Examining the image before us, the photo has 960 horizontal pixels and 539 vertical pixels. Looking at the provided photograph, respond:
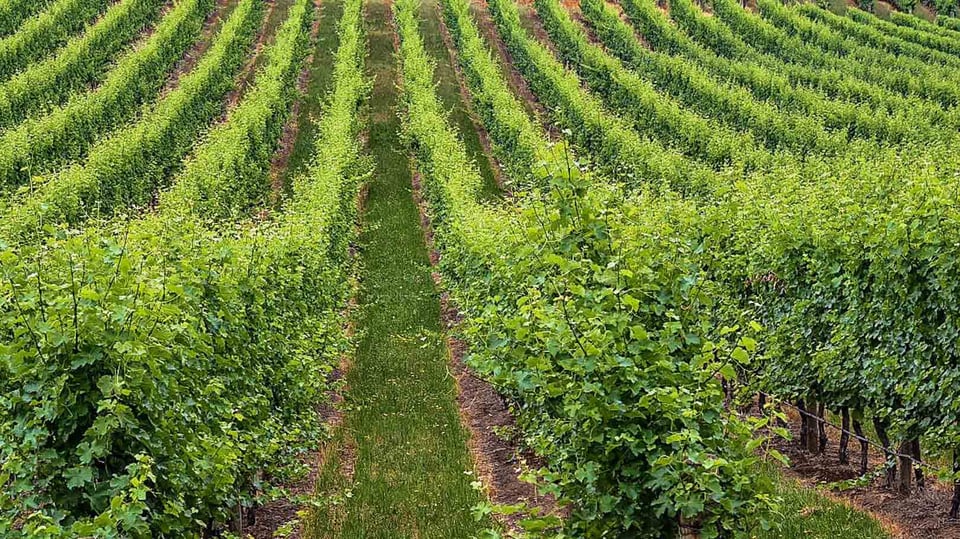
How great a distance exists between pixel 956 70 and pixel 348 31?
36743 mm

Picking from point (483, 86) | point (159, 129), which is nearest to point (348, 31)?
point (483, 86)

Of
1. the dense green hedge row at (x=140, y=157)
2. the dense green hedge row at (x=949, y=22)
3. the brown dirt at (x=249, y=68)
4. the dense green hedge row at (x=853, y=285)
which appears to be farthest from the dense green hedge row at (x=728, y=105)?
the dense green hedge row at (x=949, y=22)

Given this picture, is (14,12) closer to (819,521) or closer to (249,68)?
(249,68)

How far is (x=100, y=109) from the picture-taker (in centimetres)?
3816

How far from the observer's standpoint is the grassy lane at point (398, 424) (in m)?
10.2

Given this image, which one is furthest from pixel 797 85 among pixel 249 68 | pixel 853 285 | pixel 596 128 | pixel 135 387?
pixel 135 387

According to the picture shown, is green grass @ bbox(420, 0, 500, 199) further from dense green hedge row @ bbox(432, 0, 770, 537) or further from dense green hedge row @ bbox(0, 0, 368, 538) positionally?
dense green hedge row @ bbox(432, 0, 770, 537)

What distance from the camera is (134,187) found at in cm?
3136

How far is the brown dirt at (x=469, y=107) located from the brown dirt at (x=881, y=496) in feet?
81.6

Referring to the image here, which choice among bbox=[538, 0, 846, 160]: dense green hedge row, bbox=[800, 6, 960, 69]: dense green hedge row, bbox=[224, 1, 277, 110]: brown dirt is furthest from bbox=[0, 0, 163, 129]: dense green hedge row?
bbox=[800, 6, 960, 69]: dense green hedge row

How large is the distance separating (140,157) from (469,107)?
757 inches

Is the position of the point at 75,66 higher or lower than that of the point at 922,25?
lower

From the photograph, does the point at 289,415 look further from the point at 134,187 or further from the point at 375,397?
the point at 134,187

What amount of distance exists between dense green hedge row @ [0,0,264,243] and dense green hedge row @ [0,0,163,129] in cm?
449
